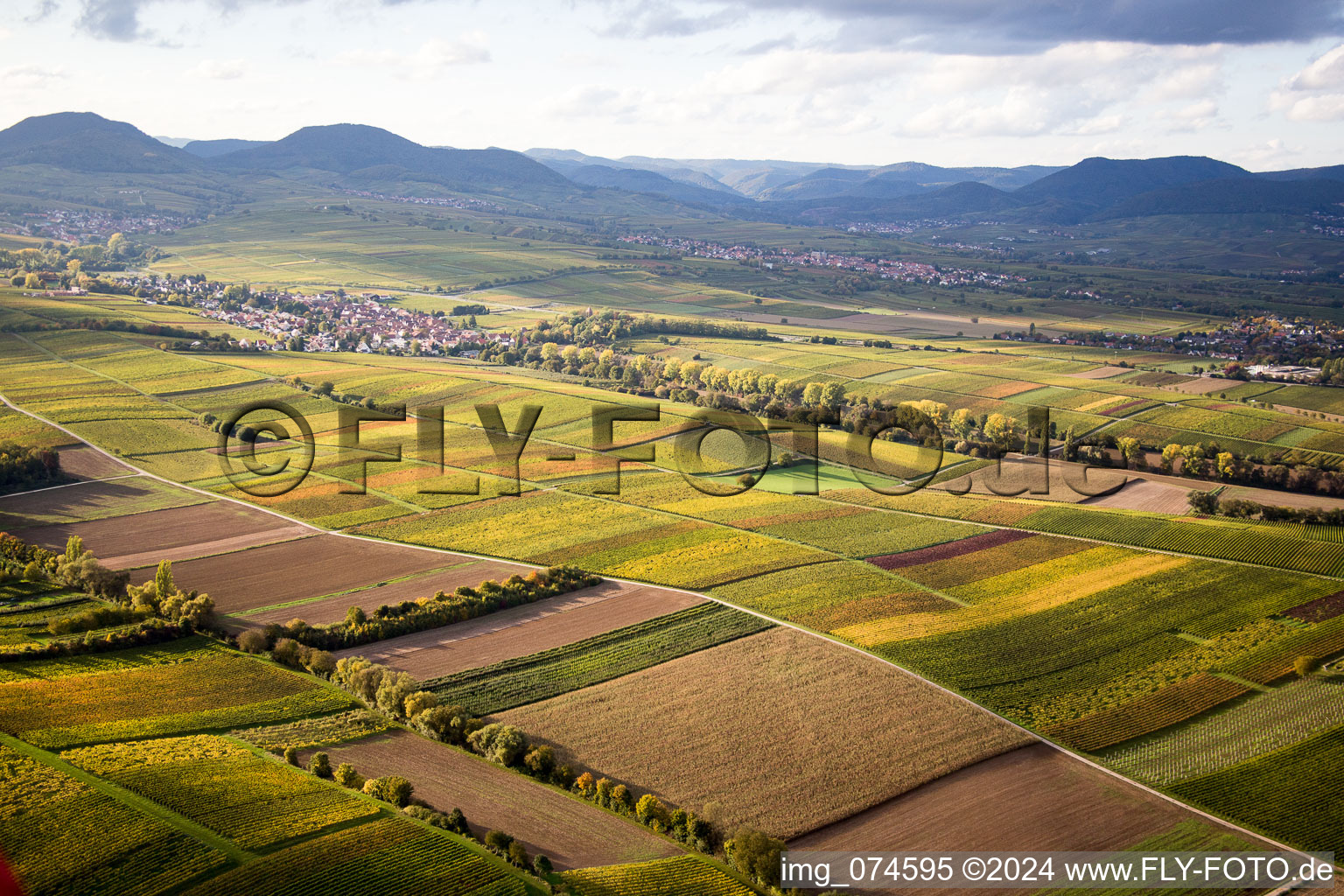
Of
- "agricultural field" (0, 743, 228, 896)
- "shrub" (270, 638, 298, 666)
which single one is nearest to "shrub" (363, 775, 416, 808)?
→ "agricultural field" (0, 743, 228, 896)

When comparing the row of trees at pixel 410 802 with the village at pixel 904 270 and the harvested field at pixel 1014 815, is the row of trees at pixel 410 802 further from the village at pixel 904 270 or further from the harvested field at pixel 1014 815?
the village at pixel 904 270

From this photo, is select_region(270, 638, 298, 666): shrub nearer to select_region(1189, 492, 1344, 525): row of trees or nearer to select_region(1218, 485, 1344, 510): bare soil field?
select_region(1189, 492, 1344, 525): row of trees

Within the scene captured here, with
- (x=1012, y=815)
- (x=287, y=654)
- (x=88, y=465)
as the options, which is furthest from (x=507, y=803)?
(x=88, y=465)

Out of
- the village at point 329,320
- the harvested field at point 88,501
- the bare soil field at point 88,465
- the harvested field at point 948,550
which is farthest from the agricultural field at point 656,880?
the village at point 329,320

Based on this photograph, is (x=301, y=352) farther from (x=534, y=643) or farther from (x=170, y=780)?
(x=170, y=780)

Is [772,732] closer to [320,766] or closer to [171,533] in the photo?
[320,766]

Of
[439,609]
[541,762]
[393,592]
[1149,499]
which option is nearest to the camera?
[541,762]
